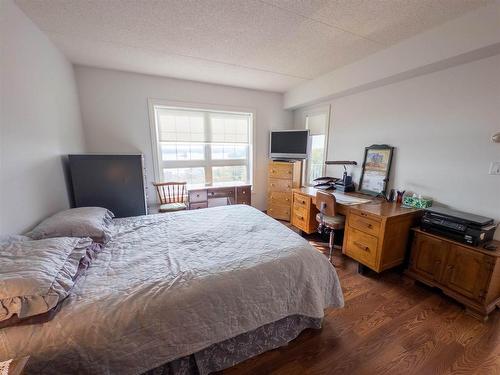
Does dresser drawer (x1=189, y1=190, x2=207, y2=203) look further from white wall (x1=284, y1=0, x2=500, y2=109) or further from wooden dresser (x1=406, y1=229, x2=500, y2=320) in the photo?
wooden dresser (x1=406, y1=229, x2=500, y2=320)

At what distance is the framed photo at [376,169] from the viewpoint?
2586mm

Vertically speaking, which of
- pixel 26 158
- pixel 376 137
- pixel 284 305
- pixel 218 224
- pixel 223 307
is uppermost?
pixel 376 137

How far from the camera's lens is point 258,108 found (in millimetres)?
3846

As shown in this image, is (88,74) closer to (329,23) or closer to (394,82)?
(329,23)

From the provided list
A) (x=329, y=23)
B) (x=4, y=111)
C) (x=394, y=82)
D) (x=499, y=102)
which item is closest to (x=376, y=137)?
(x=394, y=82)

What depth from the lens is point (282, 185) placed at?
3.75m

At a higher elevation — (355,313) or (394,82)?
(394,82)

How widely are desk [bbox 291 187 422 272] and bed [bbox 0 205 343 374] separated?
85 cm

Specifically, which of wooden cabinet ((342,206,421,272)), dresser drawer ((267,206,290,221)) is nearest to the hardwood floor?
wooden cabinet ((342,206,421,272))

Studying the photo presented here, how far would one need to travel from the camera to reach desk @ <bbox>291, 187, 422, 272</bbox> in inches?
80.5

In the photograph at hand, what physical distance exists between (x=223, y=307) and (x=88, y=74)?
339 centimetres

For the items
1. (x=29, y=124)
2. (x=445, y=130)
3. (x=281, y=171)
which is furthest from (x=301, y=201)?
(x=29, y=124)

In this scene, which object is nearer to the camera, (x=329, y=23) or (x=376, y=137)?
(x=329, y=23)

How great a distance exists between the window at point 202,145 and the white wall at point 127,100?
0.19 m
